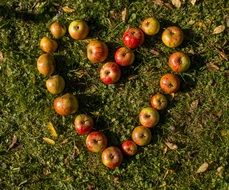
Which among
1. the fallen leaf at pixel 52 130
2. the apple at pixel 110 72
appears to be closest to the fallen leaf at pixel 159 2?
the apple at pixel 110 72

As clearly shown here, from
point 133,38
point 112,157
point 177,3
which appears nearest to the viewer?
point 112,157

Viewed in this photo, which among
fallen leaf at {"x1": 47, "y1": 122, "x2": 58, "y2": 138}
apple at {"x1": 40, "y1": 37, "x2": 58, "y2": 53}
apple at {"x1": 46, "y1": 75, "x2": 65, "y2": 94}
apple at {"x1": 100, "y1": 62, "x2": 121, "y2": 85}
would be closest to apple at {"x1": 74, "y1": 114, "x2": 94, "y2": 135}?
fallen leaf at {"x1": 47, "y1": 122, "x2": 58, "y2": 138}

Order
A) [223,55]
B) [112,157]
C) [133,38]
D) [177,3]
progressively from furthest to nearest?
1. [177,3]
2. [223,55]
3. [133,38]
4. [112,157]

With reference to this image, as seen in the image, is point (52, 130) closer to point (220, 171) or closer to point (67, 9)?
point (67, 9)

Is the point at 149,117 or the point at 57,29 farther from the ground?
the point at 57,29

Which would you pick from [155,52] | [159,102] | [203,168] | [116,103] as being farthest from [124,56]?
[203,168]

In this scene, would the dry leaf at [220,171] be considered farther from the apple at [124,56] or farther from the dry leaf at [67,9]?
the dry leaf at [67,9]
